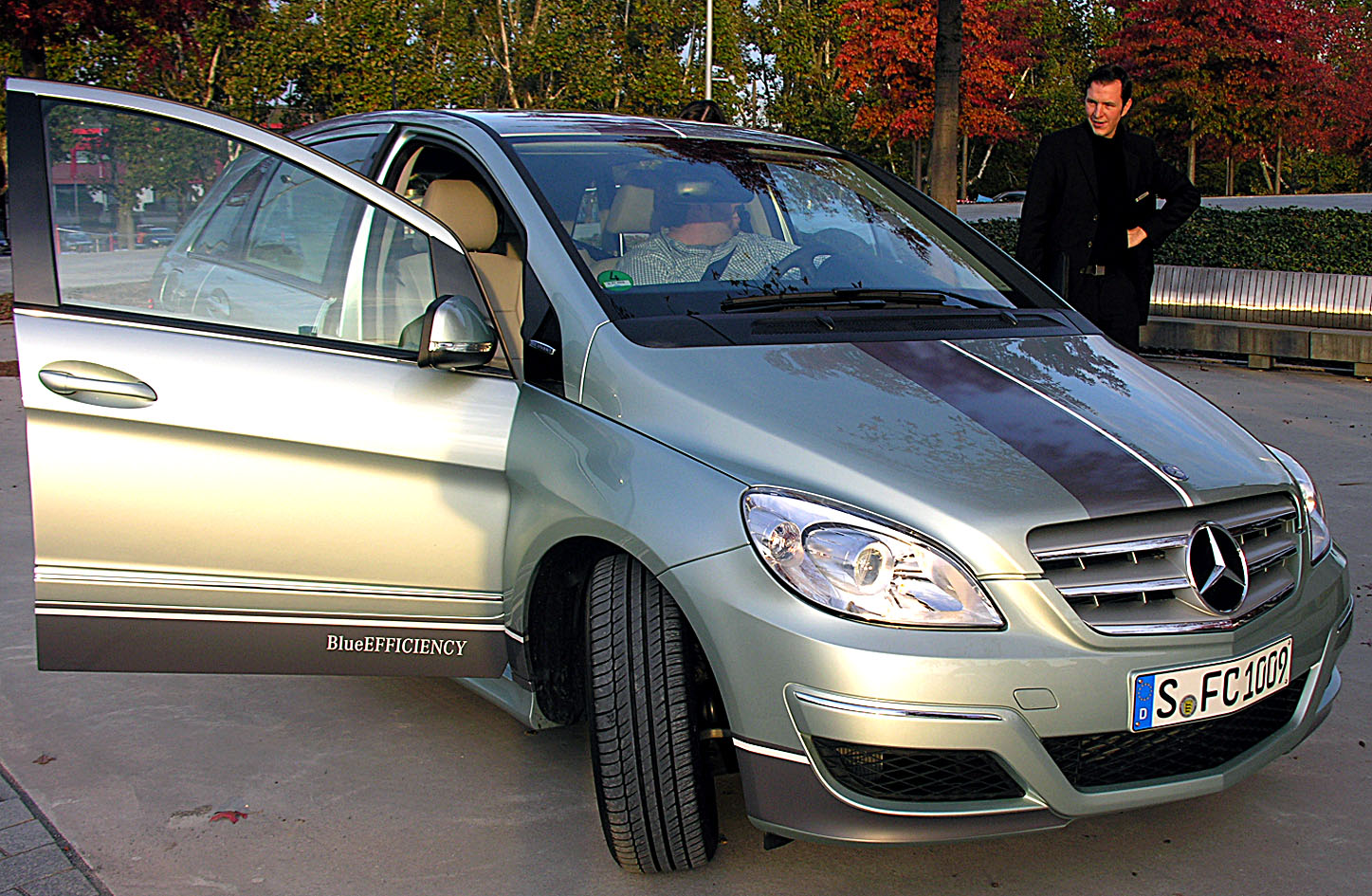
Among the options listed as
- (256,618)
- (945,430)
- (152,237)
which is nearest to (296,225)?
(152,237)

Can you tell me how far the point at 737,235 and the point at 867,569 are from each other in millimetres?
1412

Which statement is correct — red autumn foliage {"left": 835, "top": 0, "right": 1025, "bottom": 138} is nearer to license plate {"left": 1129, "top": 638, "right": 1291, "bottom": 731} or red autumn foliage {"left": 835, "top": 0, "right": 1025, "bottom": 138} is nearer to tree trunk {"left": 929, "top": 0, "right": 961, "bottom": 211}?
tree trunk {"left": 929, "top": 0, "right": 961, "bottom": 211}

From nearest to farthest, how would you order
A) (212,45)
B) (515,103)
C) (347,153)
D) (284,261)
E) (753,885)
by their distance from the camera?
(753,885), (284,261), (347,153), (212,45), (515,103)

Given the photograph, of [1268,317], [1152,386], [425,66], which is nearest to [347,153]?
[1152,386]

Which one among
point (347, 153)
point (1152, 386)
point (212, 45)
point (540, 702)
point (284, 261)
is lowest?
point (540, 702)

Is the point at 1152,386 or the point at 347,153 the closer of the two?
the point at 1152,386

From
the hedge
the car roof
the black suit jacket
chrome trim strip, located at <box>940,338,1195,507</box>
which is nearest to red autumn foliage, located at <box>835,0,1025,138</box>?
the hedge

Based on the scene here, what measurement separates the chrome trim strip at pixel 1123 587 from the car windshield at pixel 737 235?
1.15 metres

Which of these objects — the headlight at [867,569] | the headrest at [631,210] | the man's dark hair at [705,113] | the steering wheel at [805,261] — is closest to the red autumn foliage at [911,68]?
the man's dark hair at [705,113]

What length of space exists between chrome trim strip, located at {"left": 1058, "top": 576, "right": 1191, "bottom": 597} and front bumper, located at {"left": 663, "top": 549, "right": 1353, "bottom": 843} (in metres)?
0.04

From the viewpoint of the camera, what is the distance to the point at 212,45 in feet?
111

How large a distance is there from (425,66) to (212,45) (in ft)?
27.2

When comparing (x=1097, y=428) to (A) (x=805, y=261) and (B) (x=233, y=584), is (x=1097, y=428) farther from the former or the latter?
(B) (x=233, y=584)

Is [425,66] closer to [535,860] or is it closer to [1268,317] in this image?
[1268,317]
